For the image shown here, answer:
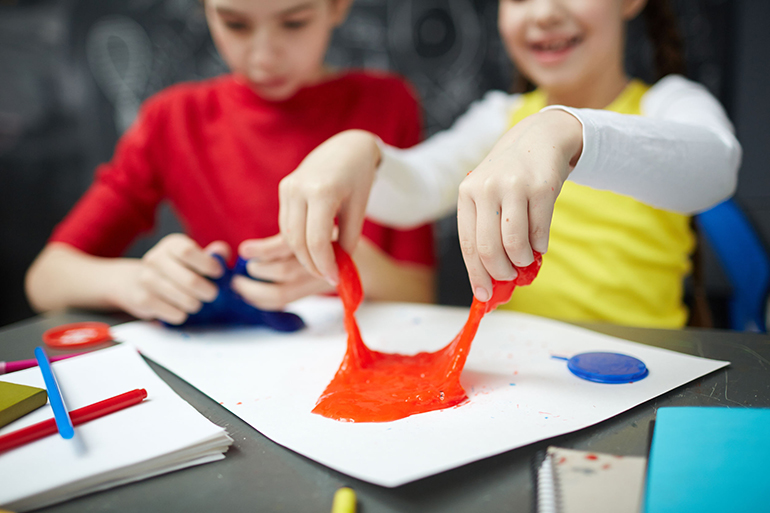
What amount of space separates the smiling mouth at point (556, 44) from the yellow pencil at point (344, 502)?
30.0 inches

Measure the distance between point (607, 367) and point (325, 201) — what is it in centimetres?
32

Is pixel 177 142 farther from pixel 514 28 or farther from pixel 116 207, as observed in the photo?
pixel 514 28

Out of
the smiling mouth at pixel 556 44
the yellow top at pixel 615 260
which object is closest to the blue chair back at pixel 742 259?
the yellow top at pixel 615 260

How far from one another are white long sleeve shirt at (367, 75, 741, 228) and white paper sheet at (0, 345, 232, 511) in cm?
41

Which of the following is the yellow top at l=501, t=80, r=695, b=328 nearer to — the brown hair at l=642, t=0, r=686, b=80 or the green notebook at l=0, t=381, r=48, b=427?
the brown hair at l=642, t=0, r=686, b=80

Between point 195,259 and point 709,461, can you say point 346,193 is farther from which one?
point 709,461

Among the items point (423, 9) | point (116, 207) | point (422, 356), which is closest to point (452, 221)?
point (423, 9)

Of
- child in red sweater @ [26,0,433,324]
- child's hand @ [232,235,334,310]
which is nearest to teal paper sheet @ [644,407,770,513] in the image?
child's hand @ [232,235,334,310]

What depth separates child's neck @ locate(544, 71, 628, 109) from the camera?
0.90m

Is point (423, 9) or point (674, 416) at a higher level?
point (423, 9)

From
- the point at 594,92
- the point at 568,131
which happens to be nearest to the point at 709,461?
the point at 568,131

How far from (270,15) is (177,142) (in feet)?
1.35

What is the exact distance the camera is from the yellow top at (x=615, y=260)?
872mm

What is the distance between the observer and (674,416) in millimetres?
381
